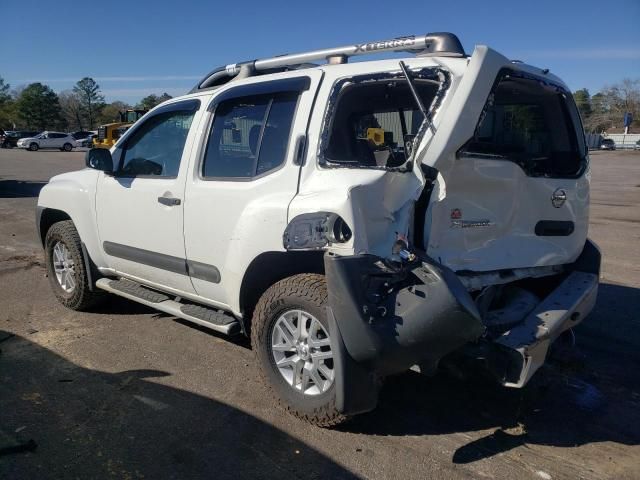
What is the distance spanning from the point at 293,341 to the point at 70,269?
309 centimetres

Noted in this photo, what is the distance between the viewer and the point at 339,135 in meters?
3.55

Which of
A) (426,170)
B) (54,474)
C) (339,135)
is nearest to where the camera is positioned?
(54,474)

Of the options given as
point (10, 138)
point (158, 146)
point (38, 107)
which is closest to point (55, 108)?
point (38, 107)

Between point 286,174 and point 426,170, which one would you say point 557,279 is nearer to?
point 426,170

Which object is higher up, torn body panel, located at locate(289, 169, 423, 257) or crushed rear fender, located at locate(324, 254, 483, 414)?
torn body panel, located at locate(289, 169, 423, 257)

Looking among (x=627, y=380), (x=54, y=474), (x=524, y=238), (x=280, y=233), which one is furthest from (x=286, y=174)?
(x=627, y=380)

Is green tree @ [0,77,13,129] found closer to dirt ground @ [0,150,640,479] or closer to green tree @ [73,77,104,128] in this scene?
green tree @ [73,77,104,128]

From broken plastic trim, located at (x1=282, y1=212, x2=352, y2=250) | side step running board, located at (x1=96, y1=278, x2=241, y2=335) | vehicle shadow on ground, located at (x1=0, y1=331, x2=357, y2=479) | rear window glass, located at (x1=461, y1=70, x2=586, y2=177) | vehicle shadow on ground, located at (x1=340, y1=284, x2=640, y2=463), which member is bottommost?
vehicle shadow on ground, located at (x1=340, y1=284, x2=640, y2=463)

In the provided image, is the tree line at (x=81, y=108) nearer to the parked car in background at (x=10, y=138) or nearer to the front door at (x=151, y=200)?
the parked car in background at (x=10, y=138)

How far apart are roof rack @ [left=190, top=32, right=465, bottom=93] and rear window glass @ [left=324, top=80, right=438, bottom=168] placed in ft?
0.79

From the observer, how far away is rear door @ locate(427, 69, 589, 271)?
317 centimetres

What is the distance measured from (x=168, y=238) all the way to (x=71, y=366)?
1.19 meters

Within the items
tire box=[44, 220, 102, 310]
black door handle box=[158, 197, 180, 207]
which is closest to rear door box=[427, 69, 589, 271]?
black door handle box=[158, 197, 180, 207]

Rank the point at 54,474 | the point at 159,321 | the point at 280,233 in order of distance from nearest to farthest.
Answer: the point at 54,474, the point at 280,233, the point at 159,321
